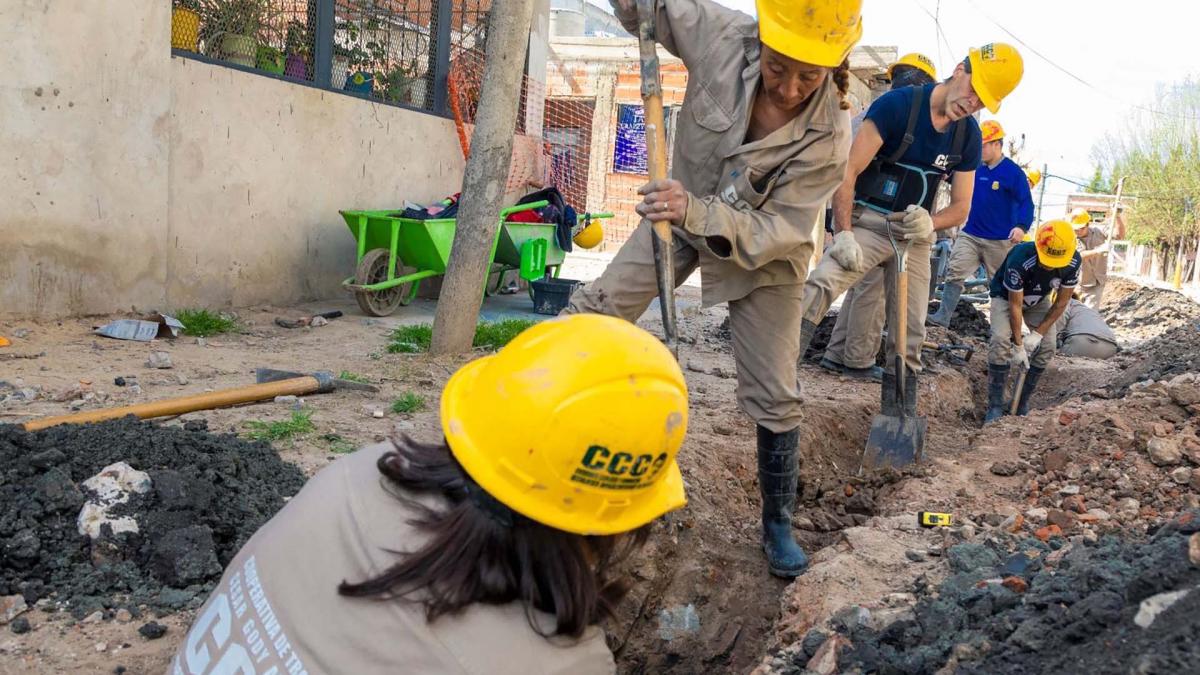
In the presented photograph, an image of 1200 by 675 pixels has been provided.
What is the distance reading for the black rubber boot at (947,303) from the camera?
871 centimetres

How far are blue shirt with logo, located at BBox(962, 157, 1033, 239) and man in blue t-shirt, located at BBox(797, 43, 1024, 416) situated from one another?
3.27 m

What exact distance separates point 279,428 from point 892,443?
303 cm

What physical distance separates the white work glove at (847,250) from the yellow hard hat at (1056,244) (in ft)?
6.35

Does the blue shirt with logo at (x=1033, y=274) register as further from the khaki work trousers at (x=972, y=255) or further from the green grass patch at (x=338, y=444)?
the green grass patch at (x=338, y=444)

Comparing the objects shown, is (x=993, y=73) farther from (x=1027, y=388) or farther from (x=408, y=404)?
(x=408, y=404)

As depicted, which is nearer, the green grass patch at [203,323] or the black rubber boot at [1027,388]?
the green grass patch at [203,323]

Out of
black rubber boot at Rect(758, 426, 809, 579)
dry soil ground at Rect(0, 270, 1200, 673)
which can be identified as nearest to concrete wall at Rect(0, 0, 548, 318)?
dry soil ground at Rect(0, 270, 1200, 673)

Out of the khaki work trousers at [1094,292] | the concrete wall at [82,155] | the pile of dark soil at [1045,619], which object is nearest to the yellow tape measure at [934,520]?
the pile of dark soil at [1045,619]

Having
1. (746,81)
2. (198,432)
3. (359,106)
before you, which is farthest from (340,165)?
(746,81)

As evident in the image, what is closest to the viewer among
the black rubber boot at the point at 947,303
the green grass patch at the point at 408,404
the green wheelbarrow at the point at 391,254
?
the green grass patch at the point at 408,404

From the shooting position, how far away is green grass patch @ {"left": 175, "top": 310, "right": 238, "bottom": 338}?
6023 millimetres

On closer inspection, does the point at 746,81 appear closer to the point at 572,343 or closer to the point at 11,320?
the point at 572,343

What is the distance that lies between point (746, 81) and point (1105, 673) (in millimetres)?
2076

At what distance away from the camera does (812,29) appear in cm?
Answer: 287
